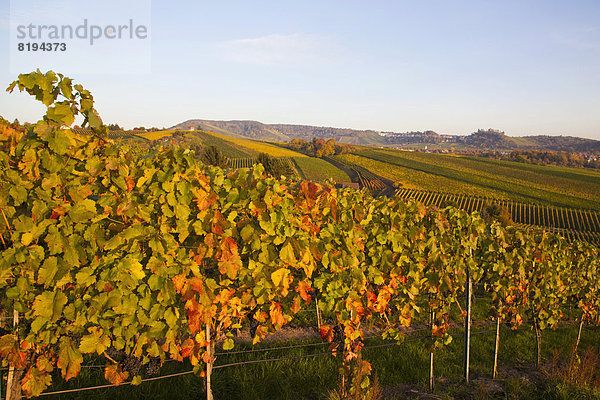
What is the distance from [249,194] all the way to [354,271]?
4.60 ft

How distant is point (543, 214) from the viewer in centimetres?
4322

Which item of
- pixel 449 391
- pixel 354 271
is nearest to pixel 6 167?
pixel 354 271

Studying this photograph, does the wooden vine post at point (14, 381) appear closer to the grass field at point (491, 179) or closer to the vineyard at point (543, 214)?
the vineyard at point (543, 214)

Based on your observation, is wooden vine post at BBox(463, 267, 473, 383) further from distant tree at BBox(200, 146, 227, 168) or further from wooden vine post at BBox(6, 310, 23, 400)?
distant tree at BBox(200, 146, 227, 168)

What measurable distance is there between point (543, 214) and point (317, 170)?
35.8 metres

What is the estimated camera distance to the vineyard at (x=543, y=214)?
125 ft

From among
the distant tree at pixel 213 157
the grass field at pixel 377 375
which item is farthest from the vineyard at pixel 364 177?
the grass field at pixel 377 375

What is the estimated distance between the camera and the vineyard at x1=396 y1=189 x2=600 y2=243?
38250 millimetres

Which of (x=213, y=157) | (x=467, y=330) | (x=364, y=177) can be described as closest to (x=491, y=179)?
(x=364, y=177)

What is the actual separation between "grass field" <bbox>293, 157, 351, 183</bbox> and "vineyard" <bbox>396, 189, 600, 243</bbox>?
1336 cm

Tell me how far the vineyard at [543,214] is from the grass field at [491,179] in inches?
125

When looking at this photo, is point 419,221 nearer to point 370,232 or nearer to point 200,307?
point 370,232

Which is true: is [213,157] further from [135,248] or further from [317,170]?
[135,248]

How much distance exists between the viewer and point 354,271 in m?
3.44
